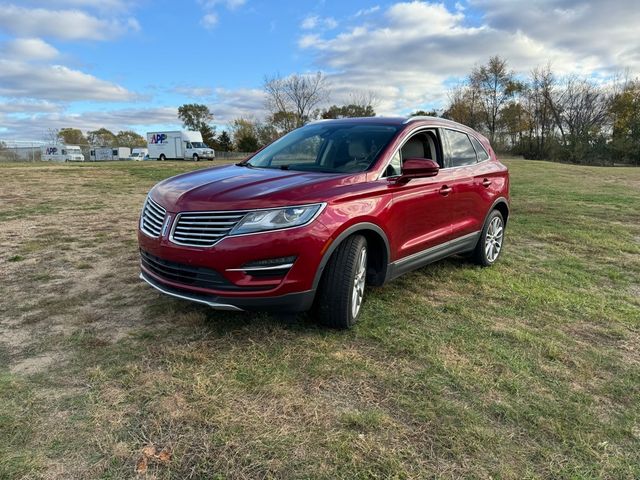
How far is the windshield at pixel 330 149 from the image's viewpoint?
3951mm

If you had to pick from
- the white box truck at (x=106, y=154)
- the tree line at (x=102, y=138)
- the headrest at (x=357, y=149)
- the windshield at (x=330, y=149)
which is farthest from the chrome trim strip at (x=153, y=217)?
the tree line at (x=102, y=138)

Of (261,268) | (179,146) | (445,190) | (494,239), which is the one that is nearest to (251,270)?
(261,268)

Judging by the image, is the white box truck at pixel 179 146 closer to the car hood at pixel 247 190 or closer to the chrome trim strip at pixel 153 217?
the chrome trim strip at pixel 153 217

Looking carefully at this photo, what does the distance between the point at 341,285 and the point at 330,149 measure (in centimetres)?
149

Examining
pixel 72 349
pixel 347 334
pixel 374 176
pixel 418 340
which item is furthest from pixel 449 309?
pixel 72 349

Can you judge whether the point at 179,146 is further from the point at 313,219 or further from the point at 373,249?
the point at 313,219

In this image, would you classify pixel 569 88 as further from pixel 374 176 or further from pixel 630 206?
pixel 374 176

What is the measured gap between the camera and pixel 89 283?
4.57 m

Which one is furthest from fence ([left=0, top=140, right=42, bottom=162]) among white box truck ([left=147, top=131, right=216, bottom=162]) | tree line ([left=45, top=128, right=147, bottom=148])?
tree line ([left=45, top=128, right=147, bottom=148])

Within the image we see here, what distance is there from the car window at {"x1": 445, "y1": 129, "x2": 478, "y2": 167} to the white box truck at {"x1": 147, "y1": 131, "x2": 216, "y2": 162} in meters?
41.2

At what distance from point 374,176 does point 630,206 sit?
32.3 ft

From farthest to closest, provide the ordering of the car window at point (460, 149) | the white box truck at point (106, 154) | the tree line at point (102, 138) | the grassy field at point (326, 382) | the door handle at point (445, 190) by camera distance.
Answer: the tree line at point (102, 138)
the white box truck at point (106, 154)
the car window at point (460, 149)
the door handle at point (445, 190)
the grassy field at point (326, 382)

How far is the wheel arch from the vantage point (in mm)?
3234

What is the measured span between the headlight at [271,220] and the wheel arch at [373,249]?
0.31 meters
